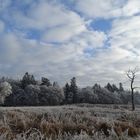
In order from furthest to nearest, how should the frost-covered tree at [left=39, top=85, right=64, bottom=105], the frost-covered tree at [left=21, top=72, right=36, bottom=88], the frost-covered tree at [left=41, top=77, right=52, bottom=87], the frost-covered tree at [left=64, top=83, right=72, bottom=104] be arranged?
the frost-covered tree at [left=41, top=77, right=52, bottom=87]
the frost-covered tree at [left=21, top=72, right=36, bottom=88]
the frost-covered tree at [left=64, top=83, right=72, bottom=104]
the frost-covered tree at [left=39, top=85, right=64, bottom=105]

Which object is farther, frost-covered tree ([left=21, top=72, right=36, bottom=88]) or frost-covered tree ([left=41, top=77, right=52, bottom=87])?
frost-covered tree ([left=41, top=77, right=52, bottom=87])

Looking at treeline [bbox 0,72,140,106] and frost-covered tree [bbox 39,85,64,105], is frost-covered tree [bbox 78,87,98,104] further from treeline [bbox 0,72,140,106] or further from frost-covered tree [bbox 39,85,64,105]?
frost-covered tree [bbox 39,85,64,105]

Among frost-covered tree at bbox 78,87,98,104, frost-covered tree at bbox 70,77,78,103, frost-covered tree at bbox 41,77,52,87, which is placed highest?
frost-covered tree at bbox 41,77,52,87

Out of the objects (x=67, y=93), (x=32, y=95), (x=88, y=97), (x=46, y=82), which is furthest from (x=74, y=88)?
(x=46, y=82)

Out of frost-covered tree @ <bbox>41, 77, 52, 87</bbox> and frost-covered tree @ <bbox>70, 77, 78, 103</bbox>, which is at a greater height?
frost-covered tree @ <bbox>41, 77, 52, 87</bbox>

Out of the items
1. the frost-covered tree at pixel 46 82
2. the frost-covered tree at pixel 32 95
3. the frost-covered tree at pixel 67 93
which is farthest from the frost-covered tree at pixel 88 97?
the frost-covered tree at pixel 46 82

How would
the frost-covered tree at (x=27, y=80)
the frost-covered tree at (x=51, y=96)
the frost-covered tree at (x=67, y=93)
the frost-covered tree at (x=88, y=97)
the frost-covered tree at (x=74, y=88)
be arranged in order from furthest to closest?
the frost-covered tree at (x=27, y=80) → the frost-covered tree at (x=67, y=93) → the frost-covered tree at (x=74, y=88) → the frost-covered tree at (x=88, y=97) → the frost-covered tree at (x=51, y=96)

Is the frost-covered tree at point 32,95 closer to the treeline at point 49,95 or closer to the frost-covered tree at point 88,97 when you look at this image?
the treeline at point 49,95

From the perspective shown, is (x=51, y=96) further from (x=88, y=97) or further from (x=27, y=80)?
(x=27, y=80)

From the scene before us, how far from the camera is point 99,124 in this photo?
43.2 ft

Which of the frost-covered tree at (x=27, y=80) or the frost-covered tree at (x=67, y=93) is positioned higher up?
the frost-covered tree at (x=27, y=80)

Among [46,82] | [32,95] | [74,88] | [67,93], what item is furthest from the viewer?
[46,82]

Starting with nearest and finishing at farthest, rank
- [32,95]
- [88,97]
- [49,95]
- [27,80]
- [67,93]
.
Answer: [32,95]
[49,95]
[88,97]
[67,93]
[27,80]

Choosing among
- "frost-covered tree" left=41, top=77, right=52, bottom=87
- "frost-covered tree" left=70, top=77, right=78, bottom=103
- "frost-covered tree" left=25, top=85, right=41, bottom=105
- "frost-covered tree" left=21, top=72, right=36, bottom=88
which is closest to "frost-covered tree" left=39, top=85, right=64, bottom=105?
"frost-covered tree" left=25, top=85, right=41, bottom=105
